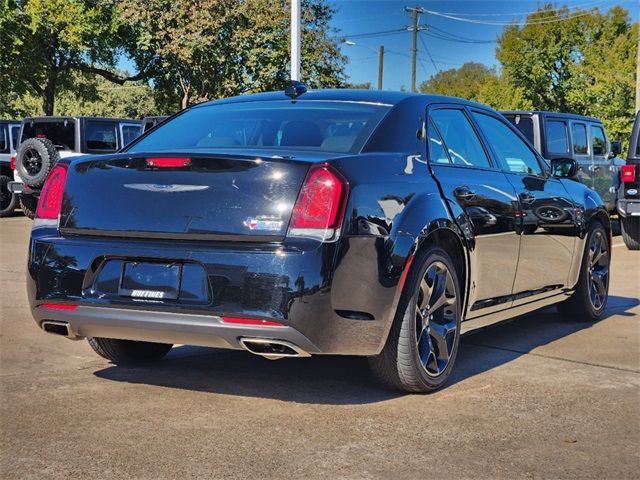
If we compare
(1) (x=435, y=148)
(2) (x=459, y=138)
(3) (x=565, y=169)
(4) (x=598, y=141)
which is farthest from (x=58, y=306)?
(4) (x=598, y=141)

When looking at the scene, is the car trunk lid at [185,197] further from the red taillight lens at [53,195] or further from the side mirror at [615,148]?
the side mirror at [615,148]

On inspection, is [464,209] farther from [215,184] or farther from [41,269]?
[41,269]

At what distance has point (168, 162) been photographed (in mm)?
4254

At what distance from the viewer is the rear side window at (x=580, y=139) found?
1410 centimetres

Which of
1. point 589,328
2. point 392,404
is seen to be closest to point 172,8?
point 589,328

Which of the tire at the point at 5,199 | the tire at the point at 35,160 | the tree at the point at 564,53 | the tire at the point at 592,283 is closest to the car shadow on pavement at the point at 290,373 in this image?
the tire at the point at 592,283

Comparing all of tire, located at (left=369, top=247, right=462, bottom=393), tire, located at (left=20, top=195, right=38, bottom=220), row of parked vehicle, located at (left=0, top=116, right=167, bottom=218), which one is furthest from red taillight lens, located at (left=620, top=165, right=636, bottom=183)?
tire, located at (left=20, top=195, right=38, bottom=220)

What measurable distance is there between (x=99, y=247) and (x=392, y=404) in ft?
5.27

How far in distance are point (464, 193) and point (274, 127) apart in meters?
1.11

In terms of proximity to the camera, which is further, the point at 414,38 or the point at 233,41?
the point at 414,38

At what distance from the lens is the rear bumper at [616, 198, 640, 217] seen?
12.2 m

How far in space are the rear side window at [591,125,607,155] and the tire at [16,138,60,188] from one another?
8909 mm

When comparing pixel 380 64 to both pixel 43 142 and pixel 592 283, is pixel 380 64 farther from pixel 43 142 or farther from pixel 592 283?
pixel 592 283

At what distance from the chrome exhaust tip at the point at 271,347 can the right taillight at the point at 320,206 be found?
478 mm
